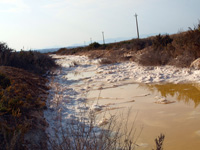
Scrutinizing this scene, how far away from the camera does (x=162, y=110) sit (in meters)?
5.14

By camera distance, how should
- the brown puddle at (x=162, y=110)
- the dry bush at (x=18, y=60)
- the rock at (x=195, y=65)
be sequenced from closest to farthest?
the brown puddle at (x=162, y=110) → the rock at (x=195, y=65) → the dry bush at (x=18, y=60)

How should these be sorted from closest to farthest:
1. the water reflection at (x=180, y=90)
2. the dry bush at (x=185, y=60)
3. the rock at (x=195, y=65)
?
the water reflection at (x=180, y=90), the rock at (x=195, y=65), the dry bush at (x=185, y=60)

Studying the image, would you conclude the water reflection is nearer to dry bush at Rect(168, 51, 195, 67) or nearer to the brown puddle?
the brown puddle

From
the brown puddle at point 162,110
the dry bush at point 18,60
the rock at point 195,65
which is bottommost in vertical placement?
the brown puddle at point 162,110

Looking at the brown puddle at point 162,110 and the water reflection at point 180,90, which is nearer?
the brown puddle at point 162,110

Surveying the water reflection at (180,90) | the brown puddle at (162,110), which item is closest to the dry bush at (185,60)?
the water reflection at (180,90)

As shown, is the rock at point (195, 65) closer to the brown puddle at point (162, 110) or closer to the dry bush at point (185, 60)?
the dry bush at point (185, 60)

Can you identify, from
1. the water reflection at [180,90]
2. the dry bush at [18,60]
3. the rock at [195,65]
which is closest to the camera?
the water reflection at [180,90]

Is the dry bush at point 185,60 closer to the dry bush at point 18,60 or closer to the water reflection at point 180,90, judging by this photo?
the water reflection at point 180,90

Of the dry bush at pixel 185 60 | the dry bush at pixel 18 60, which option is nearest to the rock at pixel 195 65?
the dry bush at pixel 185 60

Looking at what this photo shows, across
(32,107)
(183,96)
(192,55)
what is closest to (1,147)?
(32,107)

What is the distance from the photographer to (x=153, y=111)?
5137 mm

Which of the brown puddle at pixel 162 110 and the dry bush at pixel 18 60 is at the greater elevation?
the dry bush at pixel 18 60

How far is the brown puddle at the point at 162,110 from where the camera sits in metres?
3.65
